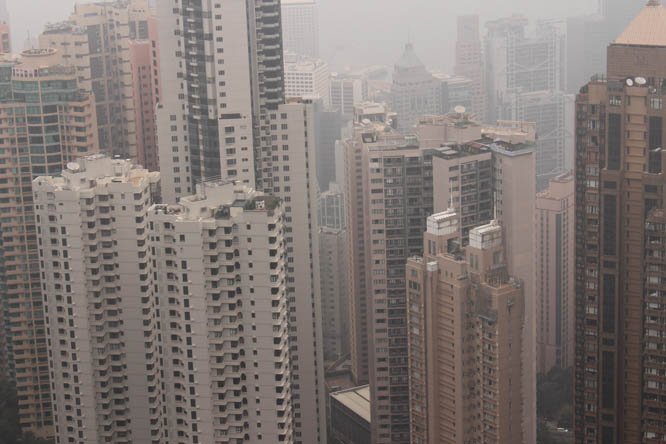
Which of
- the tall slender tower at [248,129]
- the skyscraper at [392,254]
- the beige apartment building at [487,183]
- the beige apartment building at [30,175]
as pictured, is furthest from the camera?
the skyscraper at [392,254]

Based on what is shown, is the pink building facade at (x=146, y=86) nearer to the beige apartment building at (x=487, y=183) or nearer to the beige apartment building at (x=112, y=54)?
the beige apartment building at (x=112, y=54)

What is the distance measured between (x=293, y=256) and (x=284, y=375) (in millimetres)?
4914

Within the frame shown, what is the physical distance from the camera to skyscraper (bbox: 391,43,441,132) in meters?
47.5

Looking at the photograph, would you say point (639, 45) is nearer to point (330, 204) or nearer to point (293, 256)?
point (293, 256)

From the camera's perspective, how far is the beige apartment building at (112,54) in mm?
31031

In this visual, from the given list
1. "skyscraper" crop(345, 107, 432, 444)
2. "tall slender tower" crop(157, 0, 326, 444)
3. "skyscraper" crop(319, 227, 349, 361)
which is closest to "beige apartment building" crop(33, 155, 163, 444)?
"tall slender tower" crop(157, 0, 326, 444)

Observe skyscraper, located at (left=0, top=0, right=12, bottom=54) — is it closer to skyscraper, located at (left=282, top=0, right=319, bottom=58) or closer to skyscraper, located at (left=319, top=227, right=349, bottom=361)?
skyscraper, located at (left=319, top=227, right=349, bottom=361)

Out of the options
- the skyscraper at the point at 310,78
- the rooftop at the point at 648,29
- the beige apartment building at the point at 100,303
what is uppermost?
the rooftop at the point at 648,29

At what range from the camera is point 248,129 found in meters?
24.0

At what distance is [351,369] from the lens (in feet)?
109

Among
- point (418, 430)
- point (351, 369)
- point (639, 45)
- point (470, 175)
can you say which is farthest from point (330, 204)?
point (639, 45)

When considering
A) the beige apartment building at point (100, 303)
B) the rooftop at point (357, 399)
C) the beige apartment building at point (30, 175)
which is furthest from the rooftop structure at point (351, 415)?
the beige apartment building at point (100, 303)

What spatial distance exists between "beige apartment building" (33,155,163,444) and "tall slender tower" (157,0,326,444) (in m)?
2.99

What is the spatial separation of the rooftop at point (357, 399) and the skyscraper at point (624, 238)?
25.5 ft
